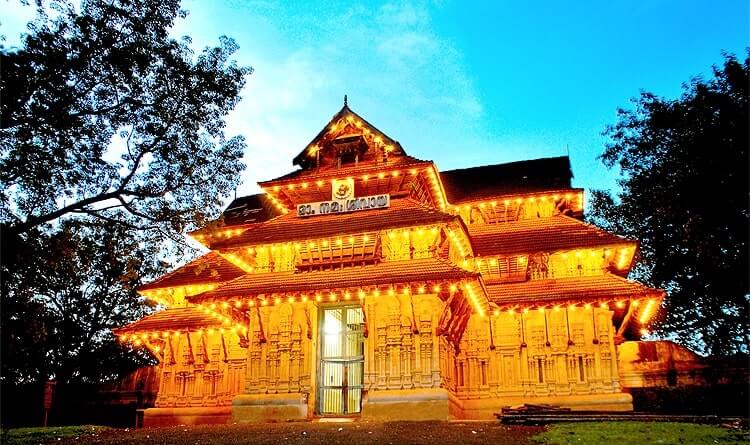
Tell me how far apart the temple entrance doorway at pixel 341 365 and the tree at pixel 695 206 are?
16382 mm

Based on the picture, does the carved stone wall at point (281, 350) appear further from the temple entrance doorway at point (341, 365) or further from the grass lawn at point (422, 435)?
the grass lawn at point (422, 435)

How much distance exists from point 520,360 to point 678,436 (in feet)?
27.0

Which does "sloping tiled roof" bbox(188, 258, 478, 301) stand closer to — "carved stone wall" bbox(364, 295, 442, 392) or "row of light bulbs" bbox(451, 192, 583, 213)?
"carved stone wall" bbox(364, 295, 442, 392)

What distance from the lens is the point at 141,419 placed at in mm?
24141

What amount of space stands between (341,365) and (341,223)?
4.25 meters

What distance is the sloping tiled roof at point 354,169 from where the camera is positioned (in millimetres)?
19562

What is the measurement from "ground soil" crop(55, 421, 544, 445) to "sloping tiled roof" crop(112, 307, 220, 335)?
18.2 feet

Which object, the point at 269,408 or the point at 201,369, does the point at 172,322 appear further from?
the point at 269,408

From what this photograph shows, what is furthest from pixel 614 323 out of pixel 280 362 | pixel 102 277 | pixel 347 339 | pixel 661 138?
pixel 102 277

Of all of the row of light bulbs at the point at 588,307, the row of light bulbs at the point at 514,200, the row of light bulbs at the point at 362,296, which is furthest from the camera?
the row of light bulbs at the point at 514,200

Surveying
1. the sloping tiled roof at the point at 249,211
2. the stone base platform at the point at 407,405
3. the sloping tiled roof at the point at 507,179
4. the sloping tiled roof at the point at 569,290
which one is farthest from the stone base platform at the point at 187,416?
the sloping tiled roof at the point at 507,179

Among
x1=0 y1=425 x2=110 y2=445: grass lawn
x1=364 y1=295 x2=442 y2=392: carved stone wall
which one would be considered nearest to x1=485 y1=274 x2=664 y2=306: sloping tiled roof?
x1=364 y1=295 x2=442 y2=392: carved stone wall

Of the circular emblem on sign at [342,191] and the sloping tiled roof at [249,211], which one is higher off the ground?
the sloping tiled roof at [249,211]

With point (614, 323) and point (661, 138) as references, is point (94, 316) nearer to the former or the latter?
point (614, 323)
